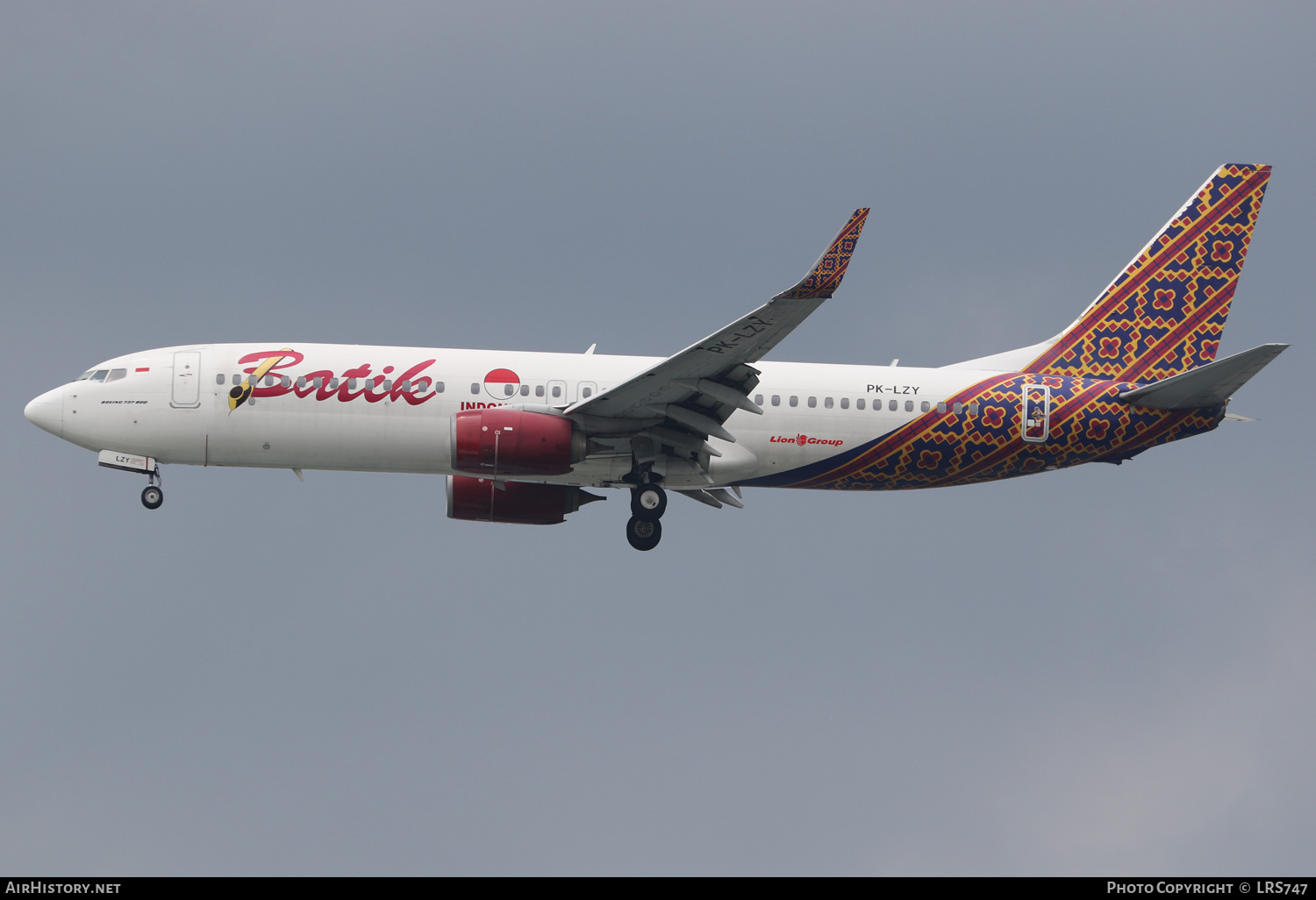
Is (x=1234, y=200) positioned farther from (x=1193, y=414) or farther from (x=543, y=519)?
(x=543, y=519)

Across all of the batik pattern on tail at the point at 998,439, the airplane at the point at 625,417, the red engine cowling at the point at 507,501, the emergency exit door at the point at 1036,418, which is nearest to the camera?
the airplane at the point at 625,417

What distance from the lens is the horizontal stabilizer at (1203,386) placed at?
3691 centimetres

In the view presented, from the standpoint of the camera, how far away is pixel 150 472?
39.5m

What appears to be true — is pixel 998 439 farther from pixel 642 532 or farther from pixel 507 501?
pixel 507 501

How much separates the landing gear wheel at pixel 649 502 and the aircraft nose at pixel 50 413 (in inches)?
613

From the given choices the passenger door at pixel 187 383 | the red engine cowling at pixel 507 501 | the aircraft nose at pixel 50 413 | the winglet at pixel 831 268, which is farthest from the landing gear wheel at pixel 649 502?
the aircraft nose at pixel 50 413

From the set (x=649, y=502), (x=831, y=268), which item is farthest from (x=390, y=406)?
(x=831, y=268)

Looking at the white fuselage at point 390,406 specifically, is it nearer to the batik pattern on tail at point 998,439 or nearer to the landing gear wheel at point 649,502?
the batik pattern on tail at point 998,439

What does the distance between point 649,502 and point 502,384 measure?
505 centimetres

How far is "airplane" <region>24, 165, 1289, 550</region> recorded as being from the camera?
37.8m

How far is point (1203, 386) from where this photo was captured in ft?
127

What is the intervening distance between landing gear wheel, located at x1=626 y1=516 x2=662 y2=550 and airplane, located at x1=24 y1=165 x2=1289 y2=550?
0.05m

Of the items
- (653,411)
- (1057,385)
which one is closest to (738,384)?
(653,411)

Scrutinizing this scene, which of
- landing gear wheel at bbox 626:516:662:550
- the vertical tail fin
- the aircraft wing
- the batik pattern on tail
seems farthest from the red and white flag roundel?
the vertical tail fin
